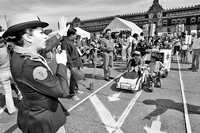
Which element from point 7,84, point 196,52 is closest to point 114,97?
point 7,84

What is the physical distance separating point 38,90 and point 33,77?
0.13 metres

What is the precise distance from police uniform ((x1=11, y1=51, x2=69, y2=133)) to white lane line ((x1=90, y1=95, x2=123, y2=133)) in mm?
1787

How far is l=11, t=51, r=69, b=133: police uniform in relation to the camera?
1317 mm

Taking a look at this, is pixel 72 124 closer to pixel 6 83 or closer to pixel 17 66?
pixel 6 83

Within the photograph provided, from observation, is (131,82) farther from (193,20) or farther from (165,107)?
(193,20)

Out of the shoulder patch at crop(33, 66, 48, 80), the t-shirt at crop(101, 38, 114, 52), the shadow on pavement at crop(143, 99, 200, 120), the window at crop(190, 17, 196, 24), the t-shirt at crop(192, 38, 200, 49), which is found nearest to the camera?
the shoulder patch at crop(33, 66, 48, 80)

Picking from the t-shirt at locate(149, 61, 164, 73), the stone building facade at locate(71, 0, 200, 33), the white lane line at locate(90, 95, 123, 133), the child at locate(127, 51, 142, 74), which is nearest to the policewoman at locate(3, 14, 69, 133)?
the white lane line at locate(90, 95, 123, 133)

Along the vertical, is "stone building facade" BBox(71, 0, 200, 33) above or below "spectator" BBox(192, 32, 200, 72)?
above

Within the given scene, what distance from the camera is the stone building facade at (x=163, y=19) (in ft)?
144

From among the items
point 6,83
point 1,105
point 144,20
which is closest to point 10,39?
point 6,83

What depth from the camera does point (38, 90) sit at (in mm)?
1354

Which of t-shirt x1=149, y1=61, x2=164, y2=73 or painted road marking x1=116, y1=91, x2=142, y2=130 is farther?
t-shirt x1=149, y1=61, x2=164, y2=73

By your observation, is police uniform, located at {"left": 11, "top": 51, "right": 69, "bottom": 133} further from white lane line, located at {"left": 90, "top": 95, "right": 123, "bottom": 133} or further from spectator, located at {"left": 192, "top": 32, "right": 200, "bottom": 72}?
spectator, located at {"left": 192, "top": 32, "right": 200, "bottom": 72}

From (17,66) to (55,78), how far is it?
1.15ft
